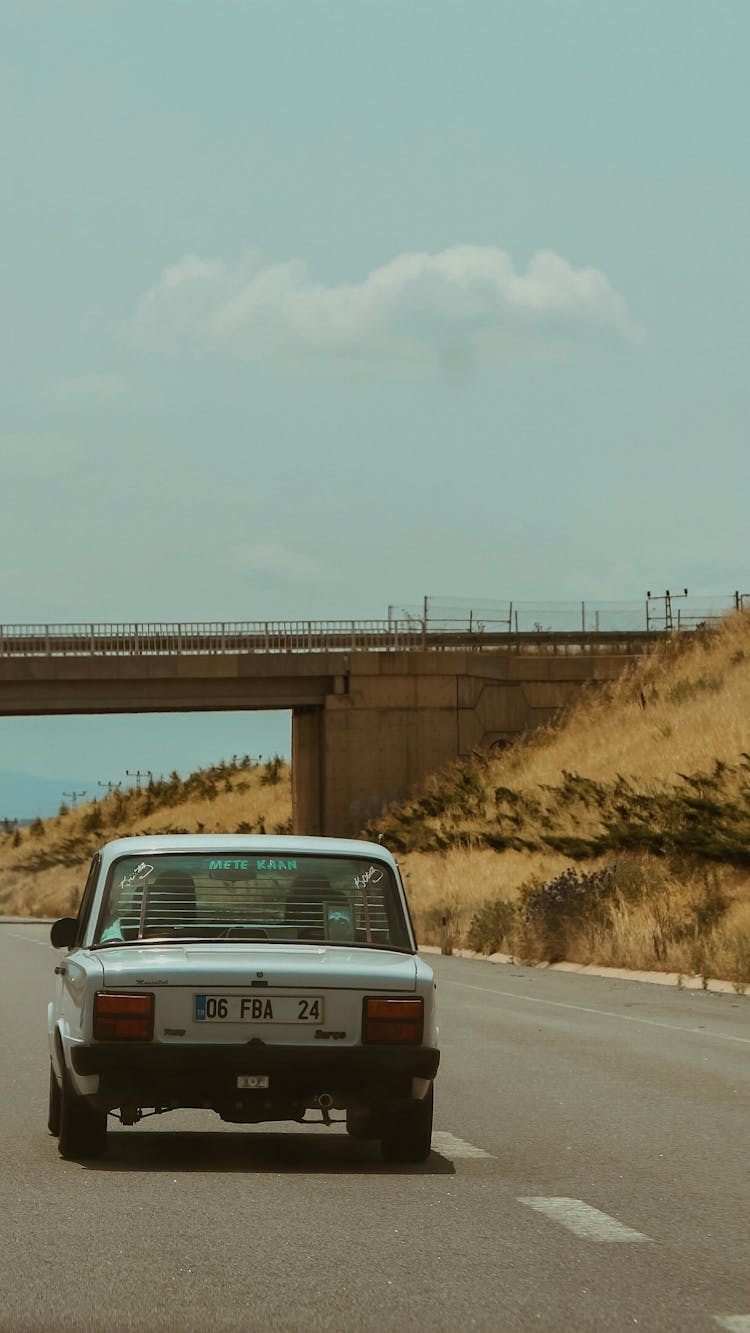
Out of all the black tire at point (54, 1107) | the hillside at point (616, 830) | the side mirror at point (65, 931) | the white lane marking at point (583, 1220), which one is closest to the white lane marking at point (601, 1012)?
the hillside at point (616, 830)

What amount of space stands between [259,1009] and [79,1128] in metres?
1.17

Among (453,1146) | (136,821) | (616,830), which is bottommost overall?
(453,1146)

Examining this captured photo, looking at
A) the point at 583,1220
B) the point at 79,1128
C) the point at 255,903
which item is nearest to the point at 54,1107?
the point at 79,1128

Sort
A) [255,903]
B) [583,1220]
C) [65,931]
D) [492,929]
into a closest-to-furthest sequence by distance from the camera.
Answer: [583,1220], [255,903], [65,931], [492,929]

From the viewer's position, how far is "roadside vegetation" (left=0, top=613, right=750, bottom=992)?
109 feet

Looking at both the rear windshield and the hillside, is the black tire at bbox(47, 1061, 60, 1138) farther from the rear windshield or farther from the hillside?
the hillside

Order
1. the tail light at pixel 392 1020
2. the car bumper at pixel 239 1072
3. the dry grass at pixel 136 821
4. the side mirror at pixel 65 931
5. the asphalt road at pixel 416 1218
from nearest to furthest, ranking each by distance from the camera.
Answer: the asphalt road at pixel 416 1218 → the car bumper at pixel 239 1072 → the tail light at pixel 392 1020 → the side mirror at pixel 65 931 → the dry grass at pixel 136 821

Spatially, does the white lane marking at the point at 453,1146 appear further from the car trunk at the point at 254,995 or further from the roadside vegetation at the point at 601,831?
the roadside vegetation at the point at 601,831

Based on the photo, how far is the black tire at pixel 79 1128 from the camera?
998cm

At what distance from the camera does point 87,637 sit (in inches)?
2753

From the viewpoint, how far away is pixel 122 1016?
31.6ft

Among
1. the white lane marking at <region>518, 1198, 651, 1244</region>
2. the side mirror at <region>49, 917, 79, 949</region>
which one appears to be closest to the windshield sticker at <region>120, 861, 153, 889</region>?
the side mirror at <region>49, 917, 79, 949</region>

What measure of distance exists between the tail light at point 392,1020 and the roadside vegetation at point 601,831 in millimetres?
16400

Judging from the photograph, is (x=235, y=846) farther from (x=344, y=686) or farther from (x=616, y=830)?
(x=344, y=686)
